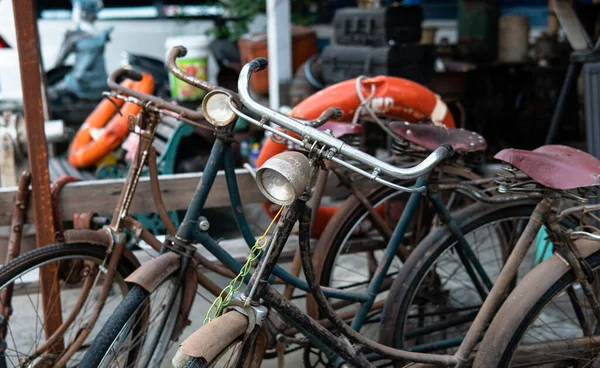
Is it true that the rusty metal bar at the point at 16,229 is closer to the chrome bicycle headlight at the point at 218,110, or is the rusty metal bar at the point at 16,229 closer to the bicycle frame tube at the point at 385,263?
the chrome bicycle headlight at the point at 218,110

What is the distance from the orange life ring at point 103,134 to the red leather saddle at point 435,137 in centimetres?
245

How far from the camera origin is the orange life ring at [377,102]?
3242 mm

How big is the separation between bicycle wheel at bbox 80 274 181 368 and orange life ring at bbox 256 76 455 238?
83 centimetres

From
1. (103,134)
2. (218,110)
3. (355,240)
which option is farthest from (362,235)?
(103,134)

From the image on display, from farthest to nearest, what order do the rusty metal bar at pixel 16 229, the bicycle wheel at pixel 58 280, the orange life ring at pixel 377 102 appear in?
the orange life ring at pixel 377 102
the rusty metal bar at pixel 16 229
the bicycle wheel at pixel 58 280

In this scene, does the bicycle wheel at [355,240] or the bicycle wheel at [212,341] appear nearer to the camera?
the bicycle wheel at [212,341]

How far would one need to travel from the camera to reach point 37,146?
2.81 m

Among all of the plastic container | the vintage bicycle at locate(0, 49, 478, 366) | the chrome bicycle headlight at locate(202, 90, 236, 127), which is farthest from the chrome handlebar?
the plastic container

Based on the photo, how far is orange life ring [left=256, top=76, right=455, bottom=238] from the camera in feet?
10.6

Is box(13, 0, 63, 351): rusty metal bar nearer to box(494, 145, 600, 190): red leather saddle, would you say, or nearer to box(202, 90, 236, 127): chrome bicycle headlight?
box(202, 90, 236, 127): chrome bicycle headlight

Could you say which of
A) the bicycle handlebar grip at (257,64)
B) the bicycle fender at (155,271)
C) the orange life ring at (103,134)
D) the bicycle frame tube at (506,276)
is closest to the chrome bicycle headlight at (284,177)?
the bicycle handlebar grip at (257,64)

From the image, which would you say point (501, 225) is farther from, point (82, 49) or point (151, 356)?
point (82, 49)

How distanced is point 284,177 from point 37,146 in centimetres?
141

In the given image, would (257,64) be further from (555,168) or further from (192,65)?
(192,65)
